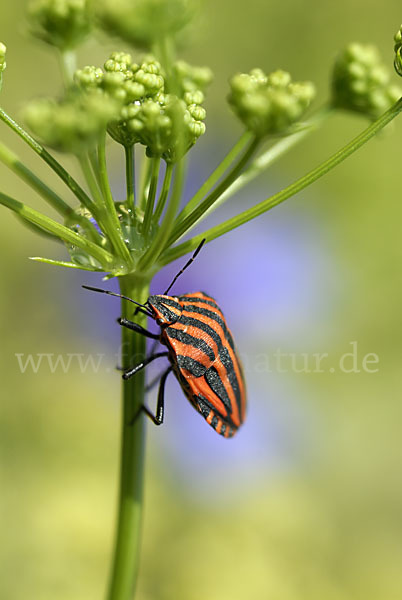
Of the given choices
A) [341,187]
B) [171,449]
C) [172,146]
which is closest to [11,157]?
[172,146]

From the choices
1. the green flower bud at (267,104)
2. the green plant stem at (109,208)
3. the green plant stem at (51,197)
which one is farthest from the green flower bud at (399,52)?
the green plant stem at (51,197)

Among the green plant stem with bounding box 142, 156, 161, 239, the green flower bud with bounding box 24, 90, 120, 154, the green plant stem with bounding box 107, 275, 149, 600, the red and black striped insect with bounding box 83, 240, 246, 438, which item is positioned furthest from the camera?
the red and black striped insect with bounding box 83, 240, 246, 438

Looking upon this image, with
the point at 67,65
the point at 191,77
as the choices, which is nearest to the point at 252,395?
the point at 191,77

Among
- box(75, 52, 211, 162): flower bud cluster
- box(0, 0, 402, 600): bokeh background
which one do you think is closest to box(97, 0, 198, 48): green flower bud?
box(75, 52, 211, 162): flower bud cluster

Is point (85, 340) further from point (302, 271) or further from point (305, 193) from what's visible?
point (305, 193)

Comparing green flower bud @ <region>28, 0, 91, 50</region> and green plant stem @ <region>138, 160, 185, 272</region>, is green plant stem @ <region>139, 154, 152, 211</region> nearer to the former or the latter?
green plant stem @ <region>138, 160, 185, 272</region>

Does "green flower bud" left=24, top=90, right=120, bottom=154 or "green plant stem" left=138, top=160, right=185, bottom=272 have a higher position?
"green flower bud" left=24, top=90, right=120, bottom=154

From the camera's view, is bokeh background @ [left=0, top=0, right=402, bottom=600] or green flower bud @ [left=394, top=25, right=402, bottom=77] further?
bokeh background @ [left=0, top=0, right=402, bottom=600]
